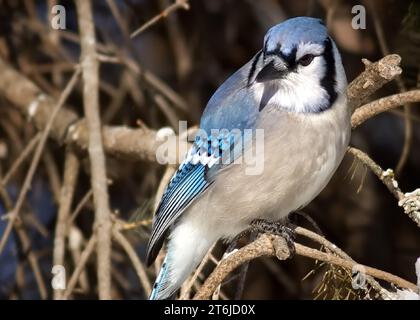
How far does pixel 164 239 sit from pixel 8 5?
146 cm

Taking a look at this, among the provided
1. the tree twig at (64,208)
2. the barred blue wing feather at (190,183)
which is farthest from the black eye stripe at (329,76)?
the tree twig at (64,208)

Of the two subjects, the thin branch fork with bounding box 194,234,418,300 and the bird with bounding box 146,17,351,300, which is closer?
the thin branch fork with bounding box 194,234,418,300

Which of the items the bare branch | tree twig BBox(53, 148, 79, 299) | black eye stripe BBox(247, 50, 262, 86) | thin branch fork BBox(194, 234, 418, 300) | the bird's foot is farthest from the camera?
tree twig BBox(53, 148, 79, 299)

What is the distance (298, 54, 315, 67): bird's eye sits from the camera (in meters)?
2.03

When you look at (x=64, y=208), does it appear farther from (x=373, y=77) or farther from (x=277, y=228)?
(x=373, y=77)

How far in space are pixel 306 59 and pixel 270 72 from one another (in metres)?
0.10

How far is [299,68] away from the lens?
6.70 ft

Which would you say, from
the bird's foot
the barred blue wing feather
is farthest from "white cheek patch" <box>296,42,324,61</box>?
the bird's foot

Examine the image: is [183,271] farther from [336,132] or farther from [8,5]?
[8,5]

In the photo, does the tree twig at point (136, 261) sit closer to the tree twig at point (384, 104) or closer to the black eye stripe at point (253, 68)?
the black eye stripe at point (253, 68)

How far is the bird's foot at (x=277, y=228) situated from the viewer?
2.06m

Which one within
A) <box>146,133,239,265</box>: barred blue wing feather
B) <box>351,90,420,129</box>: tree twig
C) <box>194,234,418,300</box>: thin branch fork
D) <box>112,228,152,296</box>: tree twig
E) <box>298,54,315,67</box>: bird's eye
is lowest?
<box>112,228,152,296</box>: tree twig

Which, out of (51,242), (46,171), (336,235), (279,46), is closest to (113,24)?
(46,171)

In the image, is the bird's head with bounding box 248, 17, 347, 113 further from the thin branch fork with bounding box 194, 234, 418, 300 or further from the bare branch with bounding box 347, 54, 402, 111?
the thin branch fork with bounding box 194, 234, 418, 300
